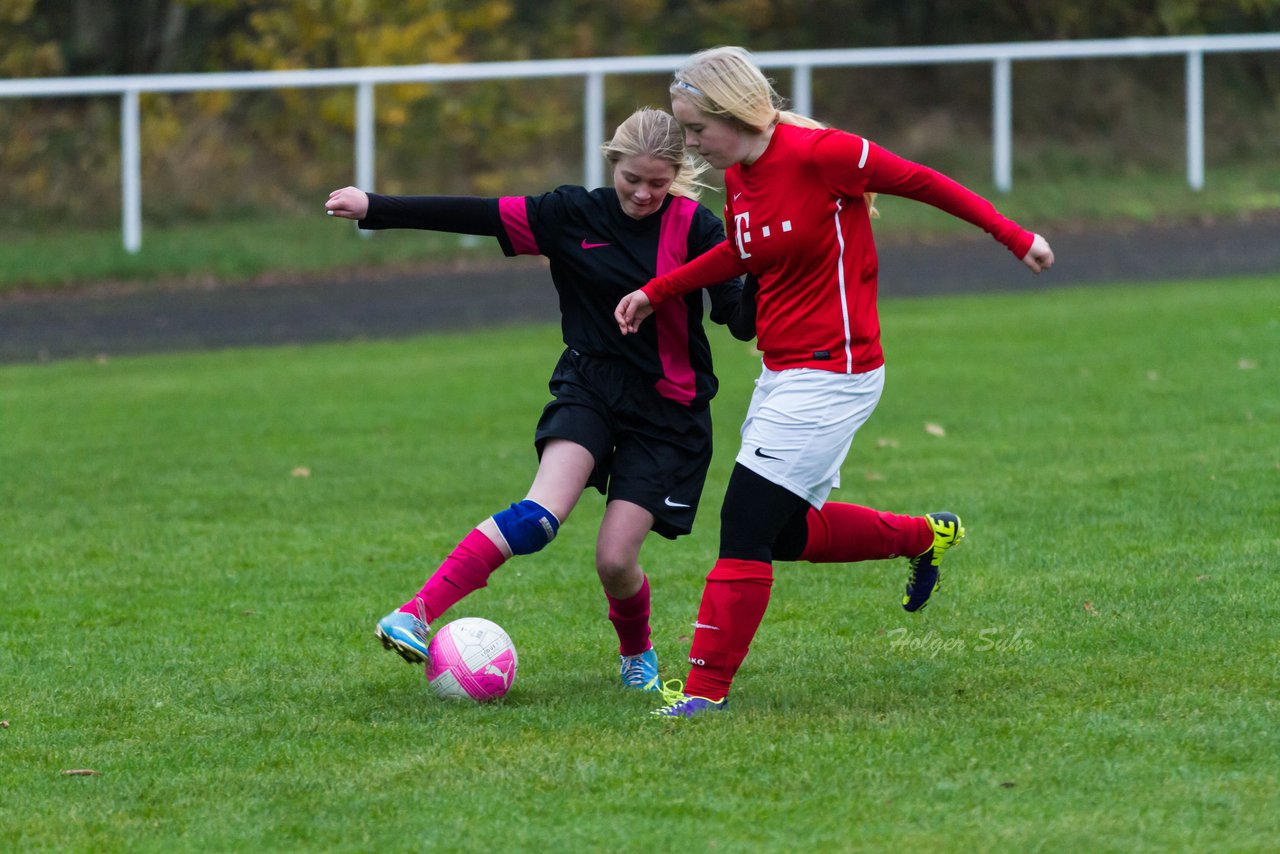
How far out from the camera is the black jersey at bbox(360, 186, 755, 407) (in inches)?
206

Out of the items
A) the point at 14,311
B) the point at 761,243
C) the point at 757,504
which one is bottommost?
the point at 14,311

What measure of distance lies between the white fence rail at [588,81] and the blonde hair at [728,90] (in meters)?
13.7

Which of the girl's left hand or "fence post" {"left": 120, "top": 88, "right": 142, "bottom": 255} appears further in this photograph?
"fence post" {"left": 120, "top": 88, "right": 142, "bottom": 255}

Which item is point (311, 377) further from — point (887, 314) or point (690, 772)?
point (690, 772)

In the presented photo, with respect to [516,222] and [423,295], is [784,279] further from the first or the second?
[423,295]

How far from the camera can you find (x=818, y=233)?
4770 mm

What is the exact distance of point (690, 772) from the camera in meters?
4.29

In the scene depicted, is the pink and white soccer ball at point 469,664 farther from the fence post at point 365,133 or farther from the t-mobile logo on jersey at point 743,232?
the fence post at point 365,133

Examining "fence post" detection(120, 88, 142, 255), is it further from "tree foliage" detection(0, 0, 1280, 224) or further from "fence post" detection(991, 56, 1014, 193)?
"fence post" detection(991, 56, 1014, 193)

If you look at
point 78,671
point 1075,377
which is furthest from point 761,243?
point 1075,377

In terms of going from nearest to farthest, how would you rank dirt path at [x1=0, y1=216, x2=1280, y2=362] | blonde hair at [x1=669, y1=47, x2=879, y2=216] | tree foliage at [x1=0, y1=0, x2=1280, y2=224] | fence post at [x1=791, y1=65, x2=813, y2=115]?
blonde hair at [x1=669, y1=47, x2=879, y2=216]
dirt path at [x1=0, y1=216, x2=1280, y2=362]
tree foliage at [x1=0, y1=0, x2=1280, y2=224]
fence post at [x1=791, y1=65, x2=813, y2=115]

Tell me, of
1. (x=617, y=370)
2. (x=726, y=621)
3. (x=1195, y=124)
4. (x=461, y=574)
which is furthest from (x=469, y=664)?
(x=1195, y=124)

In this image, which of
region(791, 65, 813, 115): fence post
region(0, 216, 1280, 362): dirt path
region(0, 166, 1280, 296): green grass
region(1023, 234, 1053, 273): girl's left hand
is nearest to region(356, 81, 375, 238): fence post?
region(0, 166, 1280, 296): green grass

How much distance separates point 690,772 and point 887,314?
1106cm
